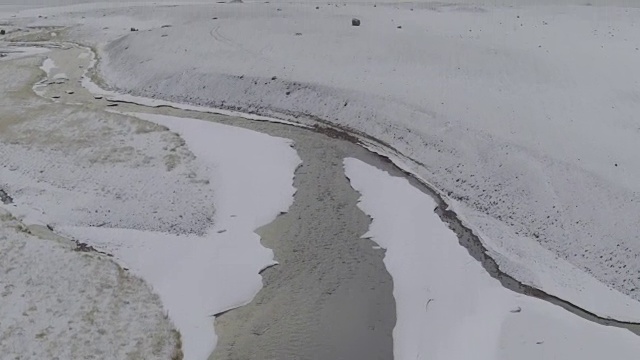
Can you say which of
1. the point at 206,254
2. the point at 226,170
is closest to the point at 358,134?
the point at 226,170

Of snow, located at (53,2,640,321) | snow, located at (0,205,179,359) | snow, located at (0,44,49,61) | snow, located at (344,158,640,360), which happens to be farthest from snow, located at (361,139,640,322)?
snow, located at (0,44,49,61)

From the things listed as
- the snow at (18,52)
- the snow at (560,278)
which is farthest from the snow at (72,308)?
the snow at (18,52)

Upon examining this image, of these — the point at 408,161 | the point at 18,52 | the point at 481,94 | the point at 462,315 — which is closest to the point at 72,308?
the point at 462,315

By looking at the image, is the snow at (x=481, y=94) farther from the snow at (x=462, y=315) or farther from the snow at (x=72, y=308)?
the snow at (x=72, y=308)

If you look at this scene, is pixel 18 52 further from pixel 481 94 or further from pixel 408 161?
pixel 481 94

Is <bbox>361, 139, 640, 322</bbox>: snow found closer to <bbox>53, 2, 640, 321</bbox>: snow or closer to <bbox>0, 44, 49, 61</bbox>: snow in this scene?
<bbox>53, 2, 640, 321</bbox>: snow

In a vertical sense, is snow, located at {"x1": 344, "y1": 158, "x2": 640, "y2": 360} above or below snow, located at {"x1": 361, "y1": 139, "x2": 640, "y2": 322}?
below
